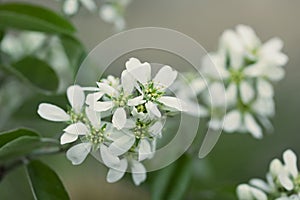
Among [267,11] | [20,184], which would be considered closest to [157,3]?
[267,11]

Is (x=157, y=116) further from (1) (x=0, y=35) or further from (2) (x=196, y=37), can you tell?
(2) (x=196, y=37)

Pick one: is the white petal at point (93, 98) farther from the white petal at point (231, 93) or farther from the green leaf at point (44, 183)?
the white petal at point (231, 93)

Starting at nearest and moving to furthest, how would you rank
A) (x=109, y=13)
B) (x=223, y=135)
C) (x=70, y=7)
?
1. (x=70, y=7)
2. (x=109, y=13)
3. (x=223, y=135)

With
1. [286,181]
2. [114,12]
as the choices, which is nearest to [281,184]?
[286,181]

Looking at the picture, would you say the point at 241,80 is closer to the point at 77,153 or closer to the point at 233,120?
the point at 233,120

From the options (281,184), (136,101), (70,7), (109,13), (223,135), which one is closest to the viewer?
(136,101)

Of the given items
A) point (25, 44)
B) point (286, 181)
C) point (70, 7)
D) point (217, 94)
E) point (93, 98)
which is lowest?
point (286, 181)

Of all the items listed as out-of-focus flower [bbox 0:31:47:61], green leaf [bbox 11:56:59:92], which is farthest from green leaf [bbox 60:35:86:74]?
out-of-focus flower [bbox 0:31:47:61]
